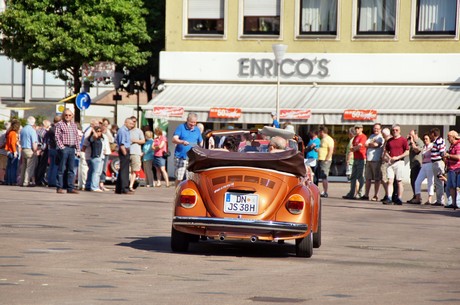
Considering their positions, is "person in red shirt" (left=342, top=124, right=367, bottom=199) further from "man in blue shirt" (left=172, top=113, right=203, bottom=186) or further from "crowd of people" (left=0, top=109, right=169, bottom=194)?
"man in blue shirt" (left=172, top=113, right=203, bottom=186)

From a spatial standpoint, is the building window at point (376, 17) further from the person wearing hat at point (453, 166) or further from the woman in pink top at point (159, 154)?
the person wearing hat at point (453, 166)

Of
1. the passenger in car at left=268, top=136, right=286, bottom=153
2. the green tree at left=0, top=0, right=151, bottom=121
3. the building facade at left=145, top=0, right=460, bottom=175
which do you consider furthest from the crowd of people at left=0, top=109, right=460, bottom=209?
the green tree at left=0, top=0, right=151, bottom=121

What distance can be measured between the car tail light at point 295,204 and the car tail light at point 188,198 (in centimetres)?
103

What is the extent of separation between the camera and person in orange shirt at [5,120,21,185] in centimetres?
3080

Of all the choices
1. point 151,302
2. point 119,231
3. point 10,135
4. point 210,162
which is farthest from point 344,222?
point 10,135

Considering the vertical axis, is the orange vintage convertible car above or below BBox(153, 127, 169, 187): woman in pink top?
above

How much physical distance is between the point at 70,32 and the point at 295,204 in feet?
109

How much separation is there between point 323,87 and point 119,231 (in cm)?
2306

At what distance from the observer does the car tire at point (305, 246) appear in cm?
1289

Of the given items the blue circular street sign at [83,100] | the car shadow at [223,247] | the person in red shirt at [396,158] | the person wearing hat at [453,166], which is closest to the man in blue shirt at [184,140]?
the person wearing hat at [453,166]

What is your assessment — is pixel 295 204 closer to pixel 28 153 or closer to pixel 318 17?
pixel 28 153

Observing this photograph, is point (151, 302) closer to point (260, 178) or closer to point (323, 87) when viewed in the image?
point (260, 178)

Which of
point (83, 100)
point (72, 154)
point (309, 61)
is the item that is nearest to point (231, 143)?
point (72, 154)

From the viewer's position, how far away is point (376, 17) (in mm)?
38406
